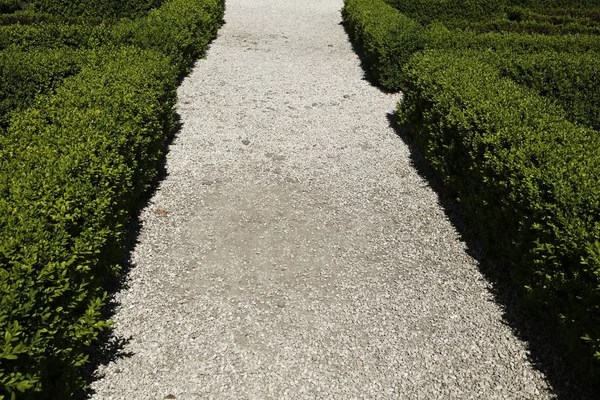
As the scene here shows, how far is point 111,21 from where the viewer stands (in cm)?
1398

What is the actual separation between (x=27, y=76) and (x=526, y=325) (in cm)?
886

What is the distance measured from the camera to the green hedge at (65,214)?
11.7 feet

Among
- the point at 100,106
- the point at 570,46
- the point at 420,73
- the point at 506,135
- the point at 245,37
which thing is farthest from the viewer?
the point at 245,37

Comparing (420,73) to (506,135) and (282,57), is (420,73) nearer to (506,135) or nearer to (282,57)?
(506,135)

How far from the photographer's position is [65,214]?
4.42 meters

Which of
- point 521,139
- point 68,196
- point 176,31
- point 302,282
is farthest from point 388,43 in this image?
point 68,196

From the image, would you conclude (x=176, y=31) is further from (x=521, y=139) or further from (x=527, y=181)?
(x=527, y=181)

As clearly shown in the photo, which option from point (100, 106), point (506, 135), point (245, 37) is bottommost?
point (245, 37)

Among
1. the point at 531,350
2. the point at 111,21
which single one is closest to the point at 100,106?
the point at 531,350

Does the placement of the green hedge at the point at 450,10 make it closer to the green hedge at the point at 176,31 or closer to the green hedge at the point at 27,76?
the green hedge at the point at 176,31

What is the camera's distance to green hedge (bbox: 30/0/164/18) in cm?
1577

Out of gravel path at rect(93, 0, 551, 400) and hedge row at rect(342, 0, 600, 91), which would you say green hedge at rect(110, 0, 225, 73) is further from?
hedge row at rect(342, 0, 600, 91)

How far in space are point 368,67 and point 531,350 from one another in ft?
32.0

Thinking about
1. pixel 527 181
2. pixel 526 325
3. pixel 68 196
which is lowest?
pixel 526 325
